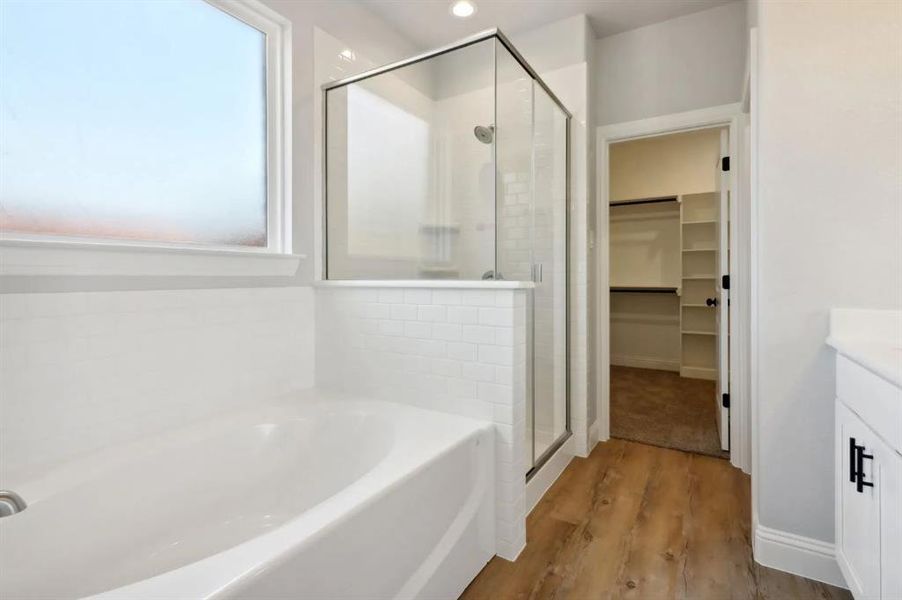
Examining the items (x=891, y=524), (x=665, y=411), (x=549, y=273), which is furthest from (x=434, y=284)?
(x=665, y=411)

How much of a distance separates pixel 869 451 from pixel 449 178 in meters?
1.80

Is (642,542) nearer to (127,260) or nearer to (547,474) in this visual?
(547,474)

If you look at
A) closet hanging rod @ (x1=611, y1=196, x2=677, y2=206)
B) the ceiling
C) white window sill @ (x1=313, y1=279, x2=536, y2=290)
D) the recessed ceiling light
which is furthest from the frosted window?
closet hanging rod @ (x1=611, y1=196, x2=677, y2=206)

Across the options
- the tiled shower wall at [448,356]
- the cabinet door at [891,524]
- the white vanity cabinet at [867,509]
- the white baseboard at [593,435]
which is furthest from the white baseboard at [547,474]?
the cabinet door at [891,524]

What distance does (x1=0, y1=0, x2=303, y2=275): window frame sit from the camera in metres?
1.34

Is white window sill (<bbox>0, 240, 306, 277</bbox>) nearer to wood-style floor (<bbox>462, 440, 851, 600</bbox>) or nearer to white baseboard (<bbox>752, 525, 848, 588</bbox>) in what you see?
wood-style floor (<bbox>462, 440, 851, 600</bbox>)

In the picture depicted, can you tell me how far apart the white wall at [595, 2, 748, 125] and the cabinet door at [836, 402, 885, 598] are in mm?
1995

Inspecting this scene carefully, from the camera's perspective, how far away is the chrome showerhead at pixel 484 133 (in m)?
2.05

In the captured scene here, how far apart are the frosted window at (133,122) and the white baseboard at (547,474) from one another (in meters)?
1.75

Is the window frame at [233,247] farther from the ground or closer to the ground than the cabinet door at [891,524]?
farther from the ground

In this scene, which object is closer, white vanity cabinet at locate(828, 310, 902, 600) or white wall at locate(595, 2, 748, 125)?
white vanity cabinet at locate(828, 310, 902, 600)

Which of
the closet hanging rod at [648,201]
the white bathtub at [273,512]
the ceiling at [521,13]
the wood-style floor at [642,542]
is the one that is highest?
the ceiling at [521,13]

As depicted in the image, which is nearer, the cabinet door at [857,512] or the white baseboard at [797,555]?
the cabinet door at [857,512]

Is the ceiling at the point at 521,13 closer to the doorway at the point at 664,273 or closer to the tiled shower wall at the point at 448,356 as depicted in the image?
the doorway at the point at 664,273
